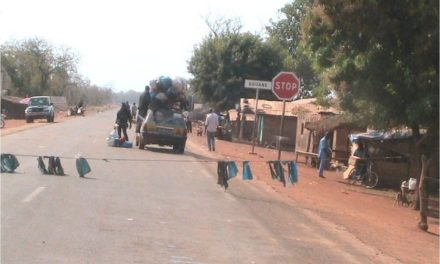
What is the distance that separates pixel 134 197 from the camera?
12273 mm

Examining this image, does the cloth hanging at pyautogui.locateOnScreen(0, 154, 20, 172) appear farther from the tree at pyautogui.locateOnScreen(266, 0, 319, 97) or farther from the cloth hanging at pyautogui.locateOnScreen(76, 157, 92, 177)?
the tree at pyautogui.locateOnScreen(266, 0, 319, 97)

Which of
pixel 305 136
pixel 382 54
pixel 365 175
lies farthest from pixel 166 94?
pixel 382 54

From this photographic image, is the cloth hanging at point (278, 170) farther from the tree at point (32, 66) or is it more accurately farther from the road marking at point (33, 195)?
the tree at point (32, 66)

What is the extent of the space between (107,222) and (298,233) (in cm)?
292

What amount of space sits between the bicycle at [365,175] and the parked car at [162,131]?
22.5 ft

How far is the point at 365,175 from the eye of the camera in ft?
71.8

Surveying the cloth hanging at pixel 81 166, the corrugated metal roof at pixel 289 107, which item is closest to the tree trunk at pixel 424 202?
the cloth hanging at pixel 81 166

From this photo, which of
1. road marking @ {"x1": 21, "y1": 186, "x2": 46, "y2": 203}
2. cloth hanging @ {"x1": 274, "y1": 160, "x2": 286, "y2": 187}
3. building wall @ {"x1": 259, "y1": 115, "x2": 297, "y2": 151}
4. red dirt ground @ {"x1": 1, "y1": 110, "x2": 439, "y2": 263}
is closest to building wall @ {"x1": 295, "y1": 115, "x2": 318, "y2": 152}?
building wall @ {"x1": 259, "y1": 115, "x2": 297, "y2": 151}

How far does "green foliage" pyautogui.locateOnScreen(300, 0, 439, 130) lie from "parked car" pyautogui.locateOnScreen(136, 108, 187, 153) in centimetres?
982

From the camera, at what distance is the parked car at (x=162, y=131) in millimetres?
25312

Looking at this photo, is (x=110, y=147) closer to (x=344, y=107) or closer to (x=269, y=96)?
(x=344, y=107)

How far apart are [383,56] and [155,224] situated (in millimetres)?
7241

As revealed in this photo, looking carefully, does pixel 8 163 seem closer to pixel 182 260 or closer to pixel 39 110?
pixel 182 260

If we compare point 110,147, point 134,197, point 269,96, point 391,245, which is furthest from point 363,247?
point 269,96
